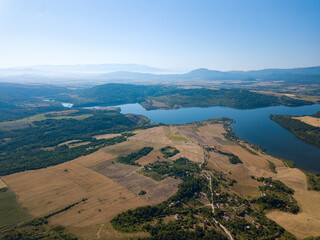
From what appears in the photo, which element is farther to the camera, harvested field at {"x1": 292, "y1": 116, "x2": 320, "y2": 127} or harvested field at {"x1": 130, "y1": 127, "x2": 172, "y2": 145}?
harvested field at {"x1": 292, "y1": 116, "x2": 320, "y2": 127}

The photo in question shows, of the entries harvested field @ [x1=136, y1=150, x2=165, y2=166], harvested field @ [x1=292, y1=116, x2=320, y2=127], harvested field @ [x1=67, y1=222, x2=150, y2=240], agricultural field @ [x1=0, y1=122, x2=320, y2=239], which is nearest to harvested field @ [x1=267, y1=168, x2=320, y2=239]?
agricultural field @ [x1=0, y1=122, x2=320, y2=239]

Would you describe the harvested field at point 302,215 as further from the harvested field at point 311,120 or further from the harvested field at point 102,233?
the harvested field at point 311,120

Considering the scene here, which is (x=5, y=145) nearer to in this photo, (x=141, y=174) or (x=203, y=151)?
(x=141, y=174)

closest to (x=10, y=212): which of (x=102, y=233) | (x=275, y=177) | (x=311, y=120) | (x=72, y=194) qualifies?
(x=72, y=194)

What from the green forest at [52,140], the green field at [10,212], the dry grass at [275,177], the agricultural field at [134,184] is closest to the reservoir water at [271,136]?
the agricultural field at [134,184]

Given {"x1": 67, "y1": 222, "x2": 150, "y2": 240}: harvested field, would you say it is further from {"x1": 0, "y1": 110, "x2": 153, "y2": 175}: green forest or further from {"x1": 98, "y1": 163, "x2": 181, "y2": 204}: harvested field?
{"x1": 0, "y1": 110, "x2": 153, "y2": 175}: green forest

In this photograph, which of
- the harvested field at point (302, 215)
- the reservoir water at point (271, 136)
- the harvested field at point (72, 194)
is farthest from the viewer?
the reservoir water at point (271, 136)

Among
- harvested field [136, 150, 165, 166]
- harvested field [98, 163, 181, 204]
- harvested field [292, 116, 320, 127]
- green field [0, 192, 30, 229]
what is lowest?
green field [0, 192, 30, 229]
